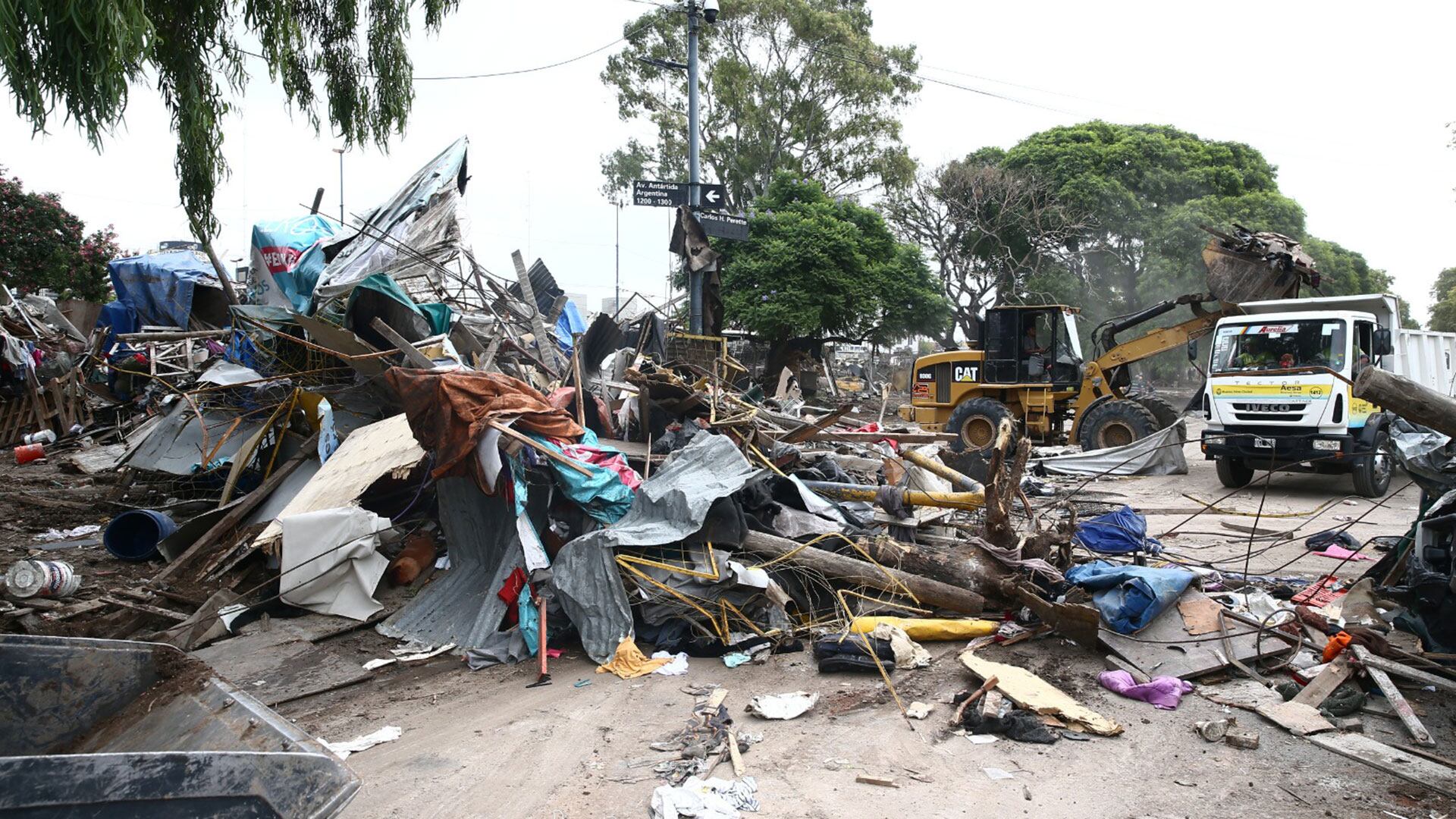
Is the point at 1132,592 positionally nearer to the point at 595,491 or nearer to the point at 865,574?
the point at 865,574

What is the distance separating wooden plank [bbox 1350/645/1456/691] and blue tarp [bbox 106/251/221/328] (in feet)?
46.9

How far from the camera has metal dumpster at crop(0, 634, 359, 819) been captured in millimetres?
1929

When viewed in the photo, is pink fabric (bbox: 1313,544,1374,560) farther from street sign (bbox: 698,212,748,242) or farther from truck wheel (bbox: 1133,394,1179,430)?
street sign (bbox: 698,212,748,242)

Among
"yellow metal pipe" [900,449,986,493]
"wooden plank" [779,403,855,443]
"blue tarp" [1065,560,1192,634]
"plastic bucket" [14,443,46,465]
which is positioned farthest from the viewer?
"plastic bucket" [14,443,46,465]

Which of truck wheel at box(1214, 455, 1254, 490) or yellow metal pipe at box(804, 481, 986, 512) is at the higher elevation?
yellow metal pipe at box(804, 481, 986, 512)

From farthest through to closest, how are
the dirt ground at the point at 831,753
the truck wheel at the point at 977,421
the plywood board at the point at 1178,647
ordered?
the truck wheel at the point at 977,421 → the plywood board at the point at 1178,647 → the dirt ground at the point at 831,753

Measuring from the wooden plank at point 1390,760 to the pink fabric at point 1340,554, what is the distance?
4.01 meters

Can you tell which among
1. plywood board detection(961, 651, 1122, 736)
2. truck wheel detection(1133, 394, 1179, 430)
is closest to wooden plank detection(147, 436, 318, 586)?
plywood board detection(961, 651, 1122, 736)

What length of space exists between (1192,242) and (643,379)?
2287cm

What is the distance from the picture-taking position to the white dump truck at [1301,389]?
1014 cm

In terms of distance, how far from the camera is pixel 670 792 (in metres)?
3.56

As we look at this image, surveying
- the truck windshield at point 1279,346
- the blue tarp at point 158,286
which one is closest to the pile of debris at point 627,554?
the truck windshield at point 1279,346

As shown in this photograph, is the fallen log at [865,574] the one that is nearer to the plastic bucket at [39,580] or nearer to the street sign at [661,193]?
the plastic bucket at [39,580]

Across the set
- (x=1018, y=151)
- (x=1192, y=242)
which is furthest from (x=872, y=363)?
(x=1192, y=242)
